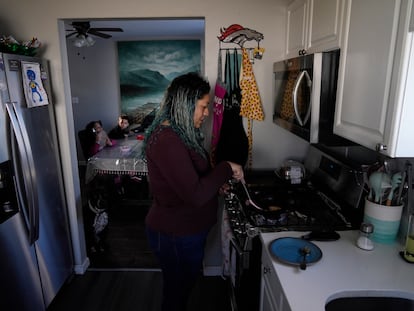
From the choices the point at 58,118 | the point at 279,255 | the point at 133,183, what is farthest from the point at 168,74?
the point at 279,255

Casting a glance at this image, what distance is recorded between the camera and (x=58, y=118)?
2.21 meters

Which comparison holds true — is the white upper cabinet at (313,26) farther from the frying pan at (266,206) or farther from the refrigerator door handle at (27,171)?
the refrigerator door handle at (27,171)

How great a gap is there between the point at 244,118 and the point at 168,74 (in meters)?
3.68

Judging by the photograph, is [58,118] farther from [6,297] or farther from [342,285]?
[342,285]

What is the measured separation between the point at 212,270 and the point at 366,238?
145 centimetres

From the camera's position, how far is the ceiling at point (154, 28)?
13.9 feet

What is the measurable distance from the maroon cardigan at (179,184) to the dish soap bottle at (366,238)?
60 cm

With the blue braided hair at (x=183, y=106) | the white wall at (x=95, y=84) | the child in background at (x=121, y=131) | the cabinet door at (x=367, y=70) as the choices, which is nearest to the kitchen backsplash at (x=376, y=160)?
the cabinet door at (x=367, y=70)

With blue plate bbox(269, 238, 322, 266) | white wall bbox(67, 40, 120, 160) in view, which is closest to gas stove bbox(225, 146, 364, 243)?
blue plate bbox(269, 238, 322, 266)

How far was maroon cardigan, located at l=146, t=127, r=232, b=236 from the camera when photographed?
125 cm

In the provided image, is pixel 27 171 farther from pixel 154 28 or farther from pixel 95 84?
pixel 95 84

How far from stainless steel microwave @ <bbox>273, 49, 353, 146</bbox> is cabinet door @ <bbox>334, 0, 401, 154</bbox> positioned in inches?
2.6

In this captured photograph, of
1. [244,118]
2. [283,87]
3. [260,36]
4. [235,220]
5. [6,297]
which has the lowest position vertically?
[6,297]

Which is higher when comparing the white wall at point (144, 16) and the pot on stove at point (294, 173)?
the white wall at point (144, 16)
